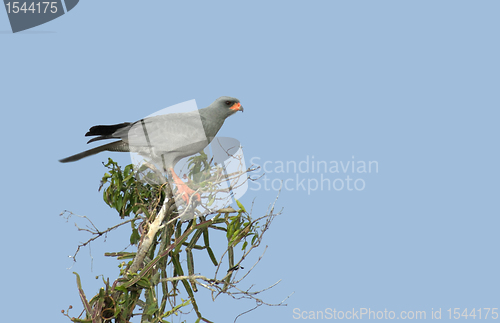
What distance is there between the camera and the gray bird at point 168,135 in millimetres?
3975

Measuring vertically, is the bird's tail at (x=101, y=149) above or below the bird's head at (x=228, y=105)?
below

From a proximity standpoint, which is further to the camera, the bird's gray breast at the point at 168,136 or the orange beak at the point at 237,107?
the orange beak at the point at 237,107

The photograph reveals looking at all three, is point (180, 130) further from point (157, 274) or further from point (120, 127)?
point (157, 274)

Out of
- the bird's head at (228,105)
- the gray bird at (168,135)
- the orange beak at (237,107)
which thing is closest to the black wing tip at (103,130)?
Result: the gray bird at (168,135)

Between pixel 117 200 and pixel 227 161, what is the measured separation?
1.01m

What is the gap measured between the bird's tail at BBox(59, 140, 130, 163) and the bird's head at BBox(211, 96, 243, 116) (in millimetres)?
842

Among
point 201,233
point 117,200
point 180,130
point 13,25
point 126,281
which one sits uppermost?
point 13,25

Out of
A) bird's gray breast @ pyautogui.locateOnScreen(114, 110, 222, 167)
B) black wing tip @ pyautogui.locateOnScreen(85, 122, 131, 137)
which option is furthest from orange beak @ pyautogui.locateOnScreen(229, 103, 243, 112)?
Result: black wing tip @ pyautogui.locateOnScreen(85, 122, 131, 137)

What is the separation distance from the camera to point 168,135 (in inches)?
157

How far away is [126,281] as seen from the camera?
3785 mm

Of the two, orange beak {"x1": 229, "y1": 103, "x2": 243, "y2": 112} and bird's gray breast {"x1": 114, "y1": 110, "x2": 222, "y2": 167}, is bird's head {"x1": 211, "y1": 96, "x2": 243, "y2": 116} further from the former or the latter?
bird's gray breast {"x1": 114, "y1": 110, "x2": 222, "y2": 167}

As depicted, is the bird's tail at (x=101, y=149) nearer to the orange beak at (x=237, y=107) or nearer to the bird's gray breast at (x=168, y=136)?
the bird's gray breast at (x=168, y=136)

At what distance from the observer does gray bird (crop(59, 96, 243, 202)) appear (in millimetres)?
3975

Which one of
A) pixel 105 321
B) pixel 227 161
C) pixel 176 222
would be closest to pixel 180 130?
pixel 227 161
